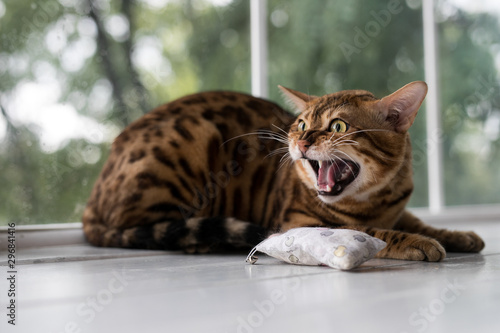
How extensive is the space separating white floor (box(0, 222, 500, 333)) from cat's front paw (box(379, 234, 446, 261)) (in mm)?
36

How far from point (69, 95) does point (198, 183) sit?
0.93 m

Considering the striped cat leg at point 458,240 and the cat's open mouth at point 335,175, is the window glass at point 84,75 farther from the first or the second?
the striped cat leg at point 458,240

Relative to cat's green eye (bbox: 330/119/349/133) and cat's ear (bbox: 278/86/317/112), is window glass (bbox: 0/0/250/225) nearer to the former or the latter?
cat's ear (bbox: 278/86/317/112)

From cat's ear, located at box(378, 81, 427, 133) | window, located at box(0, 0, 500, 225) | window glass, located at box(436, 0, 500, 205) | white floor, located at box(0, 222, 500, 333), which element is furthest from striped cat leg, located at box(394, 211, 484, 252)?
window glass, located at box(436, 0, 500, 205)

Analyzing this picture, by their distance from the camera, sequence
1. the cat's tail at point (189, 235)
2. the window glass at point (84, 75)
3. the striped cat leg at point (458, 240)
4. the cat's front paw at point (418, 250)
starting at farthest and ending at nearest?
1. the window glass at point (84, 75)
2. the striped cat leg at point (458, 240)
3. the cat's tail at point (189, 235)
4. the cat's front paw at point (418, 250)

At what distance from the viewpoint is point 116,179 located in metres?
2.26

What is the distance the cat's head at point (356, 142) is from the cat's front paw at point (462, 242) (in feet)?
1.32

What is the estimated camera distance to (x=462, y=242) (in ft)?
6.87

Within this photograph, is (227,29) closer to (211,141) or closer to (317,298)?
(211,141)

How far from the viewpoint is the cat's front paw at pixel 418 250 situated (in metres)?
1.74

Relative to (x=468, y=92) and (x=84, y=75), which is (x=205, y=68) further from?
(x=468, y=92)

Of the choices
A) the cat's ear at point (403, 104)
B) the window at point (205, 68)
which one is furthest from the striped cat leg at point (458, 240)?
the window at point (205, 68)

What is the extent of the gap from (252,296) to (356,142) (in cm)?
72

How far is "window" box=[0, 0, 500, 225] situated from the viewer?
2592 millimetres
